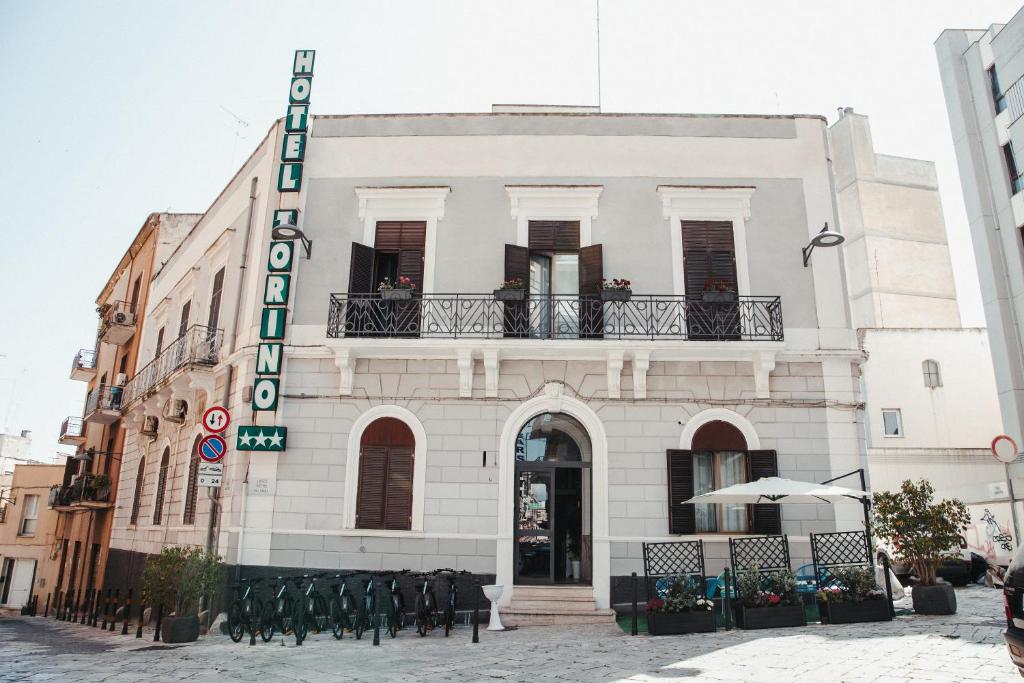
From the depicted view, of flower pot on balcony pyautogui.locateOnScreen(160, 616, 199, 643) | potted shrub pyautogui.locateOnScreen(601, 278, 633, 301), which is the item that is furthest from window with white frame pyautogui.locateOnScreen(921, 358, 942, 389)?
flower pot on balcony pyautogui.locateOnScreen(160, 616, 199, 643)

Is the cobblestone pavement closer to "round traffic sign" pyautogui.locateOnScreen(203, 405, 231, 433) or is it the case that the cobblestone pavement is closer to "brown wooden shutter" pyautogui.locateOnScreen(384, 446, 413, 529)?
"brown wooden shutter" pyautogui.locateOnScreen(384, 446, 413, 529)

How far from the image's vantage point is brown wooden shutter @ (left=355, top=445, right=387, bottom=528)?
12008mm

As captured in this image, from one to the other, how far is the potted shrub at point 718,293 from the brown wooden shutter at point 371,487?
6.26m

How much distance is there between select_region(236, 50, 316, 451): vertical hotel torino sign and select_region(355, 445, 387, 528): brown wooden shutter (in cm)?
146

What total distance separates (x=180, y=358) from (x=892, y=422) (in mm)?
22965

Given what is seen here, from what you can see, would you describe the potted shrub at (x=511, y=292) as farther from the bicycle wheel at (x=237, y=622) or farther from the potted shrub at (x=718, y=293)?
the bicycle wheel at (x=237, y=622)

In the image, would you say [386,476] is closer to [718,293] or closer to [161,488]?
[718,293]

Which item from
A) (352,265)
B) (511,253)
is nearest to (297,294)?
(352,265)

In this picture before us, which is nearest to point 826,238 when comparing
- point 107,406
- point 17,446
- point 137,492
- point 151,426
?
point 151,426

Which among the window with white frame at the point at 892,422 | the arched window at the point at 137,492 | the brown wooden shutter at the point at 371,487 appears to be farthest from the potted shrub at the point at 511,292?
the window with white frame at the point at 892,422

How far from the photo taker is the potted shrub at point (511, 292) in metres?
12.2

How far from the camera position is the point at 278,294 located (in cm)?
1282

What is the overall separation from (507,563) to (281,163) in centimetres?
875

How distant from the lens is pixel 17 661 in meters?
9.07
